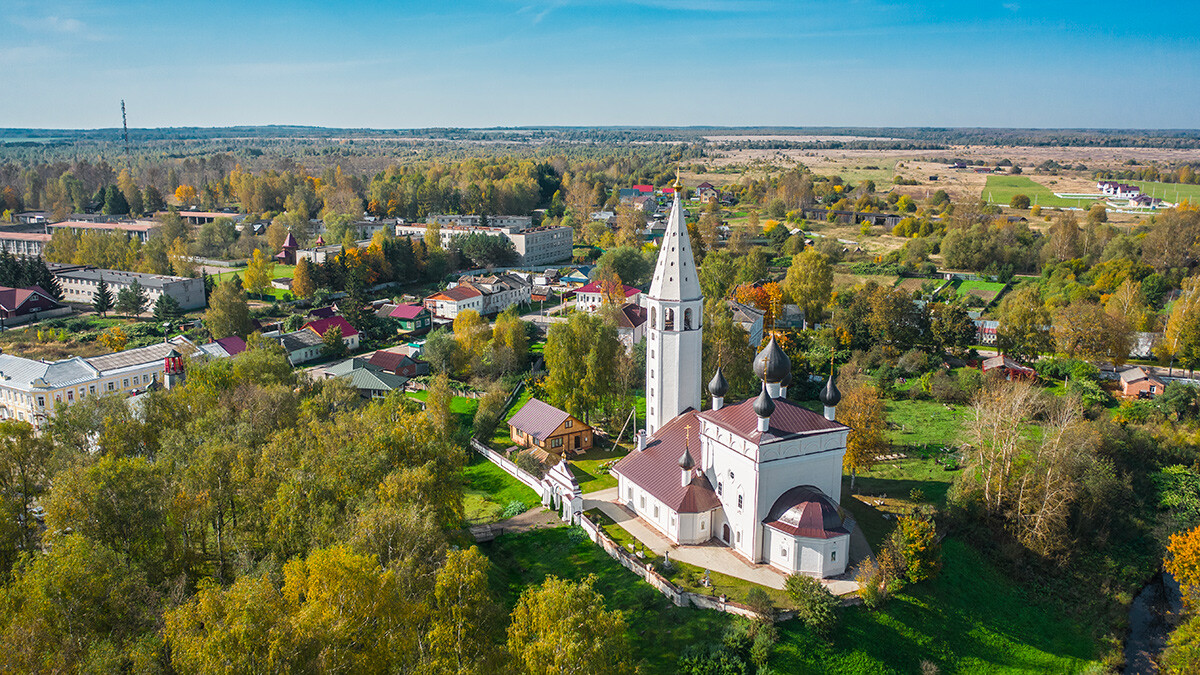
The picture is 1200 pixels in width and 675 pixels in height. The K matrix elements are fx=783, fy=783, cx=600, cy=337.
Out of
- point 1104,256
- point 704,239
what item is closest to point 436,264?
point 704,239

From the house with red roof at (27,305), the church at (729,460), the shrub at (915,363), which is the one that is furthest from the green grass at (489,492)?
the house with red roof at (27,305)

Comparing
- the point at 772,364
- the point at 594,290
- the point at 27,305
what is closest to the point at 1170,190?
the point at 594,290

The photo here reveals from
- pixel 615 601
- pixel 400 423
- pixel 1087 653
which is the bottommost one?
pixel 1087 653

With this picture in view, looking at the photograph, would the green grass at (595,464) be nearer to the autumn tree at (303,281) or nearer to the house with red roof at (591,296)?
the house with red roof at (591,296)

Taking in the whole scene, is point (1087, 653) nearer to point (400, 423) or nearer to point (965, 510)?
point (965, 510)

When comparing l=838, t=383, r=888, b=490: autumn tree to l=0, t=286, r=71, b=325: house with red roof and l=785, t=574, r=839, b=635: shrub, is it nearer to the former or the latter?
l=785, t=574, r=839, b=635: shrub
